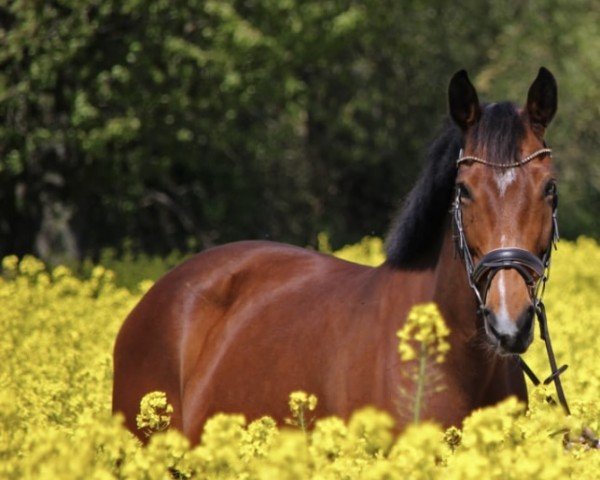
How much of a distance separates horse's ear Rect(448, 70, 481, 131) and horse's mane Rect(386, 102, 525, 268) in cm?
4

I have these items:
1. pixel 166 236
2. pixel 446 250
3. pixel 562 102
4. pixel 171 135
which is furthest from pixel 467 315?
pixel 562 102

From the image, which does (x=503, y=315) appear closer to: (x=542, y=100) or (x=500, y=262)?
(x=500, y=262)

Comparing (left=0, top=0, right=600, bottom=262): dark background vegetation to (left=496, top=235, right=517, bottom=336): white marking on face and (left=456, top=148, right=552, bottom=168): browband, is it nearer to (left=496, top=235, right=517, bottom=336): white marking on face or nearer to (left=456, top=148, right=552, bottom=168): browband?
(left=456, top=148, right=552, bottom=168): browband

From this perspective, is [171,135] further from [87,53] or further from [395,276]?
[395,276]

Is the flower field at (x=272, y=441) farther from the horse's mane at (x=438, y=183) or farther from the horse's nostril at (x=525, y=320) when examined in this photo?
the horse's mane at (x=438, y=183)

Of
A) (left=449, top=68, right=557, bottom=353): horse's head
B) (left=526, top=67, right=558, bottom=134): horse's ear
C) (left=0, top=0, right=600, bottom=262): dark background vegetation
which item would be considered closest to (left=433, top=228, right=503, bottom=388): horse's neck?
(left=449, top=68, right=557, bottom=353): horse's head

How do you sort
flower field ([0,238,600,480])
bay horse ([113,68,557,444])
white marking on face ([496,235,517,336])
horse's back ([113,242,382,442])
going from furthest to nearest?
horse's back ([113,242,382,442]), bay horse ([113,68,557,444]), white marking on face ([496,235,517,336]), flower field ([0,238,600,480])

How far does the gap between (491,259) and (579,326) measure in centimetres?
536

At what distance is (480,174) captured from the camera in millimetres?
5344

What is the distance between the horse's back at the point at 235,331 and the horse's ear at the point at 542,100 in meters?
0.93

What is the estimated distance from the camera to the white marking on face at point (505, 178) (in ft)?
17.3

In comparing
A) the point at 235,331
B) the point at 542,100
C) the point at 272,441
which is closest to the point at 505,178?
the point at 542,100

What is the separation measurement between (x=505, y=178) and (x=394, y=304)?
27.6 inches

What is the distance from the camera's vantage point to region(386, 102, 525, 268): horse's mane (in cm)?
540
